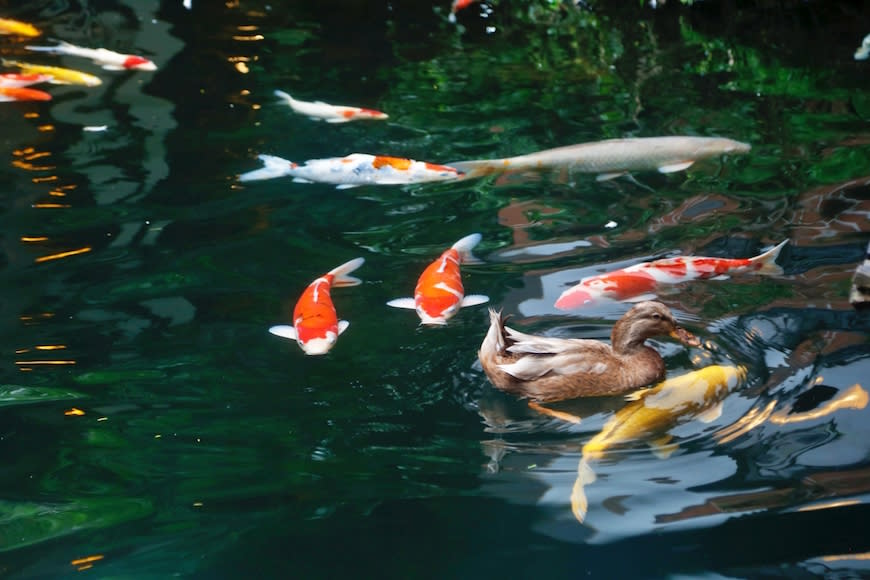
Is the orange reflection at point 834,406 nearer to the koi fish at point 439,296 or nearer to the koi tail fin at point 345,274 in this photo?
the koi fish at point 439,296

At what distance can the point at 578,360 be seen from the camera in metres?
4.93

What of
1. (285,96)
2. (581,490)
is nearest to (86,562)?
(581,490)

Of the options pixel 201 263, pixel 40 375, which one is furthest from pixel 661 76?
pixel 40 375

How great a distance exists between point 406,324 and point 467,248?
3.37ft

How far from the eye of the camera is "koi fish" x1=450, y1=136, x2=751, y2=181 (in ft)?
25.5

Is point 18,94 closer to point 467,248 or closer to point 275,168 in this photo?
point 275,168

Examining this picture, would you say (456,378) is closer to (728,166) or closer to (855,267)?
(855,267)

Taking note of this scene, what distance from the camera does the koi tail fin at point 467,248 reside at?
664 cm

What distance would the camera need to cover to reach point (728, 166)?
7871 mm

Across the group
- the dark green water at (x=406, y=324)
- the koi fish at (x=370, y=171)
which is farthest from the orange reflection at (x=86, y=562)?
the koi fish at (x=370, y=171)

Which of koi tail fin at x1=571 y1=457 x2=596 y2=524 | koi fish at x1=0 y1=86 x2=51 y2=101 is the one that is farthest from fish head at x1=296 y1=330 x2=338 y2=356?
koi fish at x1=0 y1=86 x2=51 y2=101

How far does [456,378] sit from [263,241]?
2.38m

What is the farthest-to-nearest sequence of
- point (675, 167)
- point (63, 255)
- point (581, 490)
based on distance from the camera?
point (675, 167) < point (63, 255) < point (581, 490)

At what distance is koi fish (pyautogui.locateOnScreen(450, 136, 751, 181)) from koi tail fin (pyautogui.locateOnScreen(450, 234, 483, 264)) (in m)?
1.30
